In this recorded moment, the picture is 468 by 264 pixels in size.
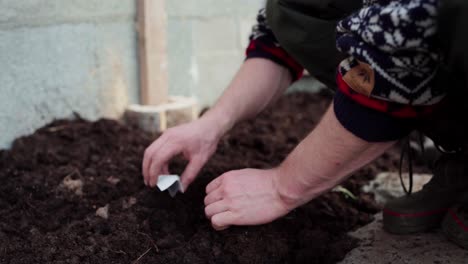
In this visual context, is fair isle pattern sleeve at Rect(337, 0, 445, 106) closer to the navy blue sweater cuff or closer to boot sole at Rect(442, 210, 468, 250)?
the navy blue sweater cuff

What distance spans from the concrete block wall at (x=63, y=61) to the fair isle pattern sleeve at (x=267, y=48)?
2.16ft

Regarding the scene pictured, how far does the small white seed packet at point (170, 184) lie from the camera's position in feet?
4.59

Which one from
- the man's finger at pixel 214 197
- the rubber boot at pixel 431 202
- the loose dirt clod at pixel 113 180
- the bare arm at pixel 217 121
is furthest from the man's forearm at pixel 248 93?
the rubber boot at pixel 431 202

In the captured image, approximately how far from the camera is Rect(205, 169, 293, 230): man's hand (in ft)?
4.22

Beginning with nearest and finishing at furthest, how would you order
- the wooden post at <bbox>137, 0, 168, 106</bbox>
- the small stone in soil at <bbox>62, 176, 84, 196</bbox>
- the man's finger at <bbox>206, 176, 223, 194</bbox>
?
the man's finger at <bbox>206, 176, 223, 194</bbox> < the small stone in soil at <bbox>62, 176, 84, 196</bbox> < the wooden post at <bbox>137, 0, 168, 106</bbox>

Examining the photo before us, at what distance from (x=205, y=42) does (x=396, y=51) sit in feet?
5.48

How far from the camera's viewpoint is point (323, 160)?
117 centimetres

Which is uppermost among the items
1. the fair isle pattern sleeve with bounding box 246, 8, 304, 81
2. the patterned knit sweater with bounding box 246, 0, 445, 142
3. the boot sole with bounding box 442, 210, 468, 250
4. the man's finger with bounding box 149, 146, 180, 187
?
the patterned knit sweater with bounding box 246, 0, 445, 142

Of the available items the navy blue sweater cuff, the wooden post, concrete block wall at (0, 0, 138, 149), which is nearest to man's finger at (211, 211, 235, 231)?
A: the navy blue sweater cuff

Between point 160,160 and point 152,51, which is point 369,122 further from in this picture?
point 152,51

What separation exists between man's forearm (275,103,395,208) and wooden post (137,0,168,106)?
1.03 metres

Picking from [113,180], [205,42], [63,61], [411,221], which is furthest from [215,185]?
[205,42]

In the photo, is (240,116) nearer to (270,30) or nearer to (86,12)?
(270,30)

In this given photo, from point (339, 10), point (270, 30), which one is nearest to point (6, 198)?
point (270, 30)
